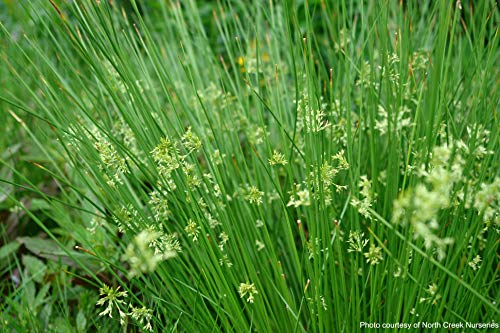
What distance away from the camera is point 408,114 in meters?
2.04

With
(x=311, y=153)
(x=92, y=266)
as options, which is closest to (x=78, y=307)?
(x=92, y=266)

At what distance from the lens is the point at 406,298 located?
1385 millimetres

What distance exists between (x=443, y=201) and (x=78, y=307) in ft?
5.15

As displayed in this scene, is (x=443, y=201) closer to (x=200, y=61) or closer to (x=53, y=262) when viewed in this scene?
(x=53, y=262)

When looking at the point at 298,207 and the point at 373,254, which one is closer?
the point at 373,254

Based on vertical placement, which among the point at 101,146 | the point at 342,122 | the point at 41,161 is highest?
the point at 101,146

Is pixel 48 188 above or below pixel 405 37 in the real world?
below

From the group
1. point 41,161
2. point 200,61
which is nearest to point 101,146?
point 41,161

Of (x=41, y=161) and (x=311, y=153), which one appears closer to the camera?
(x=311, y=153)

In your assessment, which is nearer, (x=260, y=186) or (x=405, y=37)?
(x=405, y=37)

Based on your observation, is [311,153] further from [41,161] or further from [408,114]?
[41,161]

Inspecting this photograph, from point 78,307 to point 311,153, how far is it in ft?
3.77

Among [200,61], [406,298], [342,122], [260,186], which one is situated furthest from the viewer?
[200,61]

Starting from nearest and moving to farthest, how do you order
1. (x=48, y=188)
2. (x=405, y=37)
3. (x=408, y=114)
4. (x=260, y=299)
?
(x=260, y=299)
(x=405, y=37)
(x=408, y=114)
(x=48, y=188)
